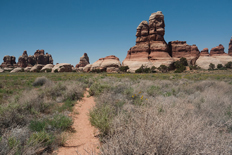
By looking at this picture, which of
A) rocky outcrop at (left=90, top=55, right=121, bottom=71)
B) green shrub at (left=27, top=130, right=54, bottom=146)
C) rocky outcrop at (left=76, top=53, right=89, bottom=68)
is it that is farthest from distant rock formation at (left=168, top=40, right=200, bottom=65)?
rocky outcrop at (left=76, top=53, right=89, bottom=68)

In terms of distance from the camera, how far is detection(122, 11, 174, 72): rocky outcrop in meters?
52.9

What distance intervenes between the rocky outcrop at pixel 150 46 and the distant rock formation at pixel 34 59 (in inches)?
3576

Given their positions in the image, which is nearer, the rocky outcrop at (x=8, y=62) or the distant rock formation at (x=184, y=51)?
the distant rock formation at (x=184, y=51)

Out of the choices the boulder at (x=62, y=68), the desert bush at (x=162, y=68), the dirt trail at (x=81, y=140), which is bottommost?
the dirt trail at (x=81, y=140)

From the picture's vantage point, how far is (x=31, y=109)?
4.42m

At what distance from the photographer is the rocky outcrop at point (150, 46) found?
52.9 m

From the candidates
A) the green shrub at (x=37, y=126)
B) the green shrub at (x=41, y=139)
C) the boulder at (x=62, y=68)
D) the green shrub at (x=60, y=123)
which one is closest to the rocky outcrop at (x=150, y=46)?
the boulder at (x=62, y=68)

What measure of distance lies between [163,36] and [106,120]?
210ft

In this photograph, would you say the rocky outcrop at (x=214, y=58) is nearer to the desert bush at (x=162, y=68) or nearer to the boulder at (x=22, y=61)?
the desert bush at (x=162, y=68)

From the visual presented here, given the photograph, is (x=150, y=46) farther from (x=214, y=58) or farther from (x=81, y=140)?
(x=81, y=140)

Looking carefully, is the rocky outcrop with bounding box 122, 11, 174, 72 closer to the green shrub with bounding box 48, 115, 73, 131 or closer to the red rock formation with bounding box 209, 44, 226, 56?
the red rock formation with bounding box 209, 44, 226, 56

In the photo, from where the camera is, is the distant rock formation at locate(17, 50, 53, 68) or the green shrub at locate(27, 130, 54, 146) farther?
the distant rock formation at locate(17, 50, 53, 68)

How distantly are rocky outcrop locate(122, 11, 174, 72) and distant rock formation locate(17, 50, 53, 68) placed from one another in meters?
90.8

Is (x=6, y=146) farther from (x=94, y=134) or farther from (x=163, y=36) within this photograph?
(x=163, y=36)
